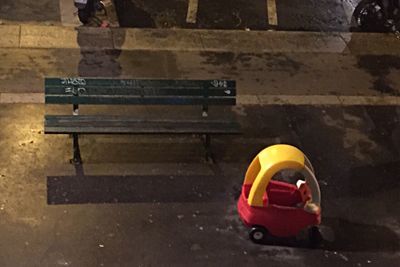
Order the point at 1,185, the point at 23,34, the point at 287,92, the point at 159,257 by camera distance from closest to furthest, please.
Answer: the point at 159,257, the point at 1,185, the point at 287,92, the point at 23,34

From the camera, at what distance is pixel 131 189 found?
673cm

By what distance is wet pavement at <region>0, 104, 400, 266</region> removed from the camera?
606 cm

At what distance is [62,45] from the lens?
9.00 metres

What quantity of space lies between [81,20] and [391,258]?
535 cm

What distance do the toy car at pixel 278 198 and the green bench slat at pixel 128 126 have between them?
90cm

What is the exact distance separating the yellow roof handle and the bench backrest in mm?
1169

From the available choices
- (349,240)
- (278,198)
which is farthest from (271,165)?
(349,240)

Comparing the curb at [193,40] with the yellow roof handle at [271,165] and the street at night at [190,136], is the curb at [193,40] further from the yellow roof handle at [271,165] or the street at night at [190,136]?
the yellow roof handle at [271,165]

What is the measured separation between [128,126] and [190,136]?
34.8 inches

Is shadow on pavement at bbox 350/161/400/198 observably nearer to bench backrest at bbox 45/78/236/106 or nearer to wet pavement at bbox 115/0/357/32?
bench backrest at bbox 45/78/236/106

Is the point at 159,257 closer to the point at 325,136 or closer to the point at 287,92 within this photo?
the point at 325,136

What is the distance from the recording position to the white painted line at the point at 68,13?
9.59 metres

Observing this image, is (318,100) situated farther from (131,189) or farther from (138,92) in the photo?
(131,189)

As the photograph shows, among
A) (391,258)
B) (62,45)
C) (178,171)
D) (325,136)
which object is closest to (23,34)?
(62,45)
